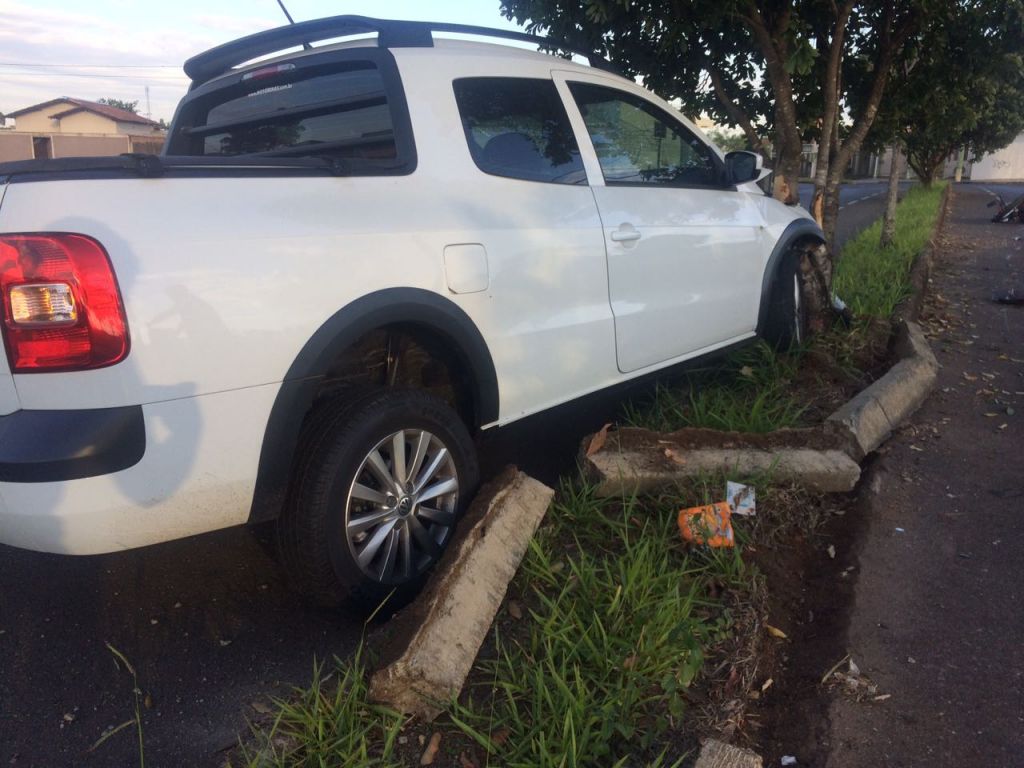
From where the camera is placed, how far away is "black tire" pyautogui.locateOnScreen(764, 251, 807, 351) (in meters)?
5.31

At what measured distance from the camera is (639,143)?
4309 millimetres

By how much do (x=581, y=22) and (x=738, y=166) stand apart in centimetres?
213

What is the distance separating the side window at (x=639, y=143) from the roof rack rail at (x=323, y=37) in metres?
0.42

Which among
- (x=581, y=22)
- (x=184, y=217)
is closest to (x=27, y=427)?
(x=184, y=217)

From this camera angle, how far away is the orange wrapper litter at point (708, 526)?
3.26 m

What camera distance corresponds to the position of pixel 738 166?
186 inches

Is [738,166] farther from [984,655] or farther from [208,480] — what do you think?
[208,480]

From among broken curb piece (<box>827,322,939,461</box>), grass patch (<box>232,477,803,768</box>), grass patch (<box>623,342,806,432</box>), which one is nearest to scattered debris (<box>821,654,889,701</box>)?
grass patch (<box>232,477,803,768</box>)

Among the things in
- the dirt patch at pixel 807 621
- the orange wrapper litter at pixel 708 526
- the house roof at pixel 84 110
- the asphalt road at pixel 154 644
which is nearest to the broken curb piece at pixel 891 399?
the dirt patch at pixel 807 621

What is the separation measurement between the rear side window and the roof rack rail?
0.47 ft

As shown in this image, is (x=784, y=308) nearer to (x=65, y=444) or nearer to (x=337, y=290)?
(x=337, y=290)

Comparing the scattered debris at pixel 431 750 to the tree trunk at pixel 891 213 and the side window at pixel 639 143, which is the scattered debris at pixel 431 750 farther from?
the tree trunk at pixel 891 213

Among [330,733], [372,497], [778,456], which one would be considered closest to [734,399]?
[778,456]

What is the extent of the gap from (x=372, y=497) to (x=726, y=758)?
132 centimetres
